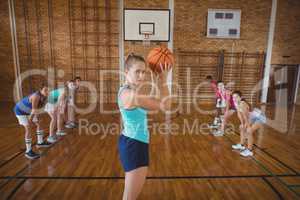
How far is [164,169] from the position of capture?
3287mm

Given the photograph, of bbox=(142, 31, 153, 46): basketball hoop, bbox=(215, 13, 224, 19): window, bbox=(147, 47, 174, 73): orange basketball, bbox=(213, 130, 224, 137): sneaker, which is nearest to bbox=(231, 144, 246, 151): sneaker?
bbox=(213, 130, 224, 137): sneaker

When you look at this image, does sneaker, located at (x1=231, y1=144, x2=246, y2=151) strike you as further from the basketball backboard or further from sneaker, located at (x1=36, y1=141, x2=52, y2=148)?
the basketball backboard

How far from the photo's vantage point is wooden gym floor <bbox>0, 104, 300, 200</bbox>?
2.66 m

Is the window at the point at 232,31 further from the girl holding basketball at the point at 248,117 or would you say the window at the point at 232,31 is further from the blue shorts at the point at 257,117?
the blue shorts at the point at 257,117

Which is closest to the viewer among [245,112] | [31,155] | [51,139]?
[31,155]

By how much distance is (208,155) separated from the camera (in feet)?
12.8

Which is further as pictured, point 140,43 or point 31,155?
point 140,43

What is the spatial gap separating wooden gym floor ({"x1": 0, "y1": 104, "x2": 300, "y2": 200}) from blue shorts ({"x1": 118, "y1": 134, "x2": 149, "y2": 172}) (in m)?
1.35

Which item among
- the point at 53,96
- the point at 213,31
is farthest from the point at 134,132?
the point at 213,31

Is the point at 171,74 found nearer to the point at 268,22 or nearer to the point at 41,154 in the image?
the point at 268,22

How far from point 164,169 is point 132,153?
206 cm

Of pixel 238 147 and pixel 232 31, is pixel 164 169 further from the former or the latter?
pixel 232 31

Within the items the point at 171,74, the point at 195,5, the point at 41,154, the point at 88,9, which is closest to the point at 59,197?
the point at 41,154

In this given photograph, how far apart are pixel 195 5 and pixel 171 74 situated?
3.21 m
